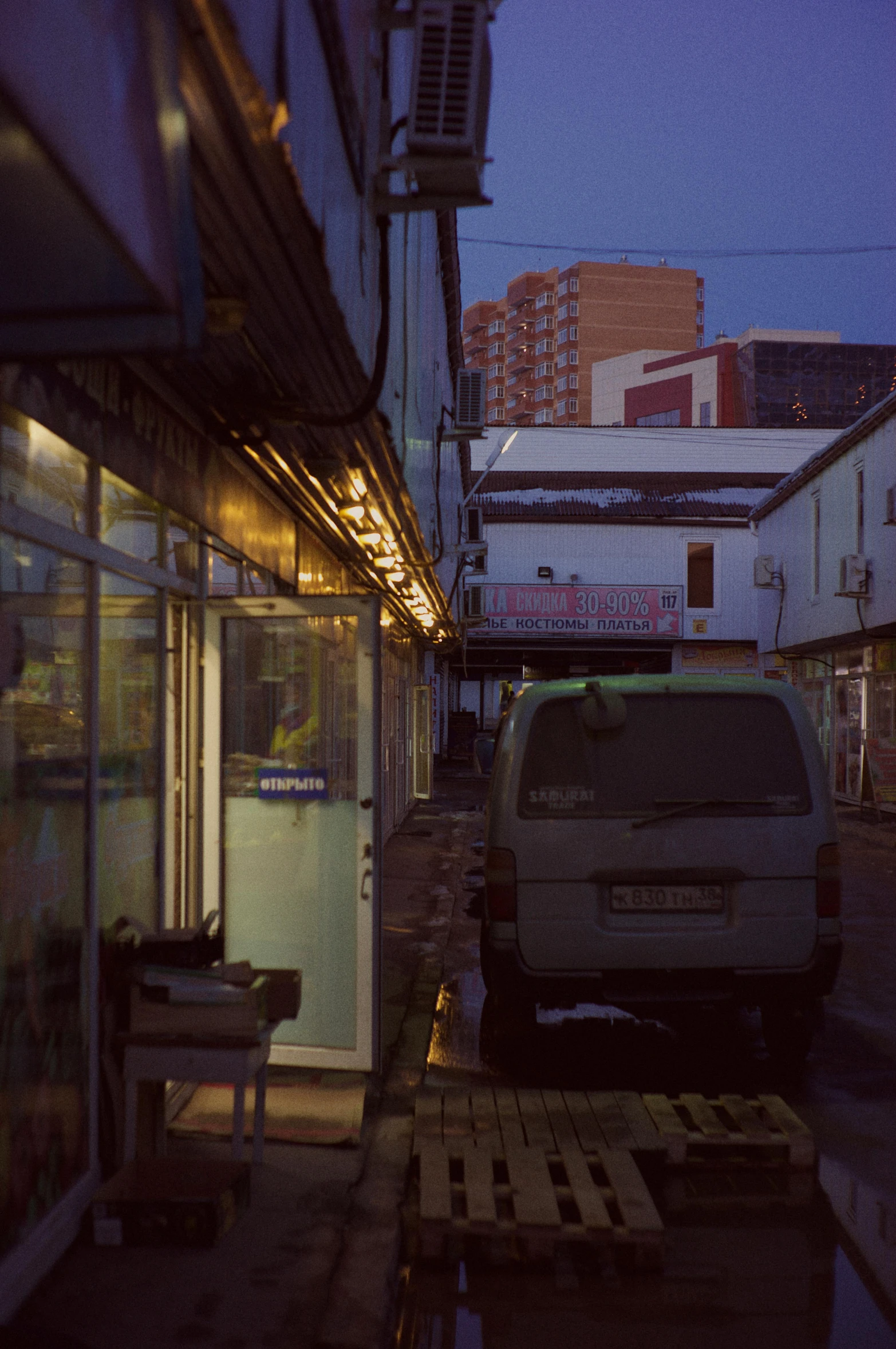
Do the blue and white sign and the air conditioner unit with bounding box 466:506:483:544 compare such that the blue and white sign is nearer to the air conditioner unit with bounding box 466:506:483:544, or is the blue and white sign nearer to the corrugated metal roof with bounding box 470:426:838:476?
the air conditioner unit with bounding box 466:506:483:544

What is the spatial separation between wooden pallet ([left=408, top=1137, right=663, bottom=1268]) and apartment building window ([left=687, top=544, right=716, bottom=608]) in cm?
3287

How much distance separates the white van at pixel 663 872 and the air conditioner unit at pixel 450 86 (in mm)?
2904

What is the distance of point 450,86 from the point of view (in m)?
4.16

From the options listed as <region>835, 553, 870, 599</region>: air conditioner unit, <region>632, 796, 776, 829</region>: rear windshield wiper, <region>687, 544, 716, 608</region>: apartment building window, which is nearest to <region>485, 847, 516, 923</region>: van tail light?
<region>632, 796, 776, 829</region>: rear windshield wiper

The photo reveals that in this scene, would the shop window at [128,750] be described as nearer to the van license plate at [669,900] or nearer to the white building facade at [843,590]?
the van license plate at [669,900]

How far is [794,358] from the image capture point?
66.0 meters

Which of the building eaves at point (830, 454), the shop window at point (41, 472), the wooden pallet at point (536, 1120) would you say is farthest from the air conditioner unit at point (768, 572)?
the shop window at point (41, 472)

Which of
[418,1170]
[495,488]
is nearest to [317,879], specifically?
[418,1170]

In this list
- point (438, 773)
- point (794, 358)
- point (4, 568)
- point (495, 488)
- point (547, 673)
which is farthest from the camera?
point (794, 358)

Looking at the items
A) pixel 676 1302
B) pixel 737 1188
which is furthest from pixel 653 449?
pixel 676 1302

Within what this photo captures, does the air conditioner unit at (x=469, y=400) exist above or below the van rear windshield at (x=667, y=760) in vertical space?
above

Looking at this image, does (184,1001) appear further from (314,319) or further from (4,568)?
(314,319)

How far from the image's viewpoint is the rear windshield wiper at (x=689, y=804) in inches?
242

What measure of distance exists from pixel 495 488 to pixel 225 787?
35520 millimetres
